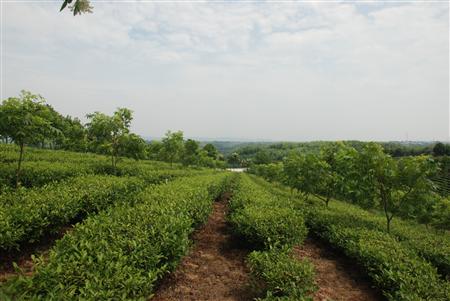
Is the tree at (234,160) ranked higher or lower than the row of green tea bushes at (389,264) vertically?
lower

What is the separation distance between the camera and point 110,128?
13.0 m

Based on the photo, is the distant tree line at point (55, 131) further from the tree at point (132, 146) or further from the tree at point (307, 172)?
the tree at point (307, 172)

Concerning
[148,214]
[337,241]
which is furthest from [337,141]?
[148,214]

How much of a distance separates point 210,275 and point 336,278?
2.61 m

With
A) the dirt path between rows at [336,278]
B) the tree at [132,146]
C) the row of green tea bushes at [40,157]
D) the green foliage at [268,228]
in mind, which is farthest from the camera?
the tree at [132,146]

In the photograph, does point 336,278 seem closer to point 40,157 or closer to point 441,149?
point 40,157

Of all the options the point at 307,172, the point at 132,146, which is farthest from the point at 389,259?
the point at 132,146

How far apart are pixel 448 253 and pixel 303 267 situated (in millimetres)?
4242

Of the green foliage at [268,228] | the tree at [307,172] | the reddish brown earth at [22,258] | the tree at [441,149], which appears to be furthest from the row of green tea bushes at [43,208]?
the tree at [441,149]

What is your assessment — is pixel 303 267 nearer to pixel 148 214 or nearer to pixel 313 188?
pixel 148 214

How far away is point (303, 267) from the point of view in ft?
14.7

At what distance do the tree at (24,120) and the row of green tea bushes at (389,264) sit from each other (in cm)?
824

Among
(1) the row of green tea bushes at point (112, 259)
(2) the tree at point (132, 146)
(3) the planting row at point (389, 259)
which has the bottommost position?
(3) the planting row at point (389, 259)

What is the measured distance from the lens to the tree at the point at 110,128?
12.7m
